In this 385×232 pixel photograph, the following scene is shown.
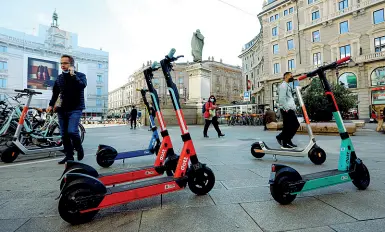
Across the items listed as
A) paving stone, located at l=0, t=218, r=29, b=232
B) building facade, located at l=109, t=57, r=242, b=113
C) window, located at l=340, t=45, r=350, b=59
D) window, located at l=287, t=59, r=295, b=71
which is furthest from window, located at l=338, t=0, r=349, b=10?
paving stone, located at l=0, t=218, r=29, b=232

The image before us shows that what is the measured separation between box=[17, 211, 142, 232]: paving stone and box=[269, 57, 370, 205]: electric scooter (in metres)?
1.31

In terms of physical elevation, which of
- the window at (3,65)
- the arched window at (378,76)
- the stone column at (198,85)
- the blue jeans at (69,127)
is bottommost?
the blue jeans at (69,127)

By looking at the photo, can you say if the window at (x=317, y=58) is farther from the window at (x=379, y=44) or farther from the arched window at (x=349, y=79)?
the window at (x=379, y=44)

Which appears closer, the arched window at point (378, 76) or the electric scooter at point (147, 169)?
the electric scooter at point (147, 169)

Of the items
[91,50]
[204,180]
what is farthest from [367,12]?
[91,50]

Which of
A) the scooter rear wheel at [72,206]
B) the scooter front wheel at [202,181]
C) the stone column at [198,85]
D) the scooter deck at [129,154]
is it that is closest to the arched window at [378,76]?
the stone column at [198,85]

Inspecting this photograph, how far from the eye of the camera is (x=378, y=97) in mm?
27688

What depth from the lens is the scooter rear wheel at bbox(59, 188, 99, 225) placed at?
168 centimetres

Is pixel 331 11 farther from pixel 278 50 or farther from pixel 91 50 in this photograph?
pixel 91 50

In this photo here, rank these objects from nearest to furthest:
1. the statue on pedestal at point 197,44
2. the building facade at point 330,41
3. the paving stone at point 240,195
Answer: the paving stone at point 240,195, the statue on pedestal at point 197,44, the building facade at point 330,41

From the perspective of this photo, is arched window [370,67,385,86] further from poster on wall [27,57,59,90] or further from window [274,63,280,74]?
poster on wall [27,57,59,90]

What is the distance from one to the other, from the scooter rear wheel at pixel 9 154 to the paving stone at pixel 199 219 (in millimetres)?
4124

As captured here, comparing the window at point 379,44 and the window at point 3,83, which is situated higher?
the window at point 379,44

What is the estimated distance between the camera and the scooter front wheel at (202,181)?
2.29 m
